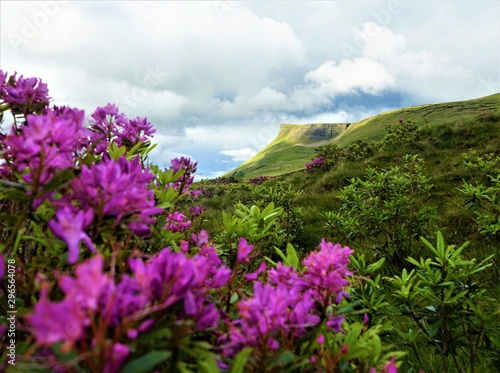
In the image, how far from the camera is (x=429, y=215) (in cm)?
442

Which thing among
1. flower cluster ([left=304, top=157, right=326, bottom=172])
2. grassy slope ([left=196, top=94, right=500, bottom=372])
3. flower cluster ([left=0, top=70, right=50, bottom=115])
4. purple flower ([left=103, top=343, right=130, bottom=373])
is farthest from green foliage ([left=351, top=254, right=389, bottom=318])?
flower cluster ([left=304, top=157, right=326, bottom=172])

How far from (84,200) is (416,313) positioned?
2.08 metres

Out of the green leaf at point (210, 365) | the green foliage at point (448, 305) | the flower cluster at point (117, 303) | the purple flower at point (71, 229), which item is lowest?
the green foliage at point (448, 305)

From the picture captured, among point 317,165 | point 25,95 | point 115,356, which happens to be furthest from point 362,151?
point 115,356

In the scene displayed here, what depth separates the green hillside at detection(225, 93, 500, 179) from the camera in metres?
70.0

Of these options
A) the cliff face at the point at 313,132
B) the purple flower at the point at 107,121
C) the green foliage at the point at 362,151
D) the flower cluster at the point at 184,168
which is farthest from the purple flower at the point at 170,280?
the cliff face at the point at 313,132

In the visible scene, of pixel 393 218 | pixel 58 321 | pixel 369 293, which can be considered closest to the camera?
pixel 58 321

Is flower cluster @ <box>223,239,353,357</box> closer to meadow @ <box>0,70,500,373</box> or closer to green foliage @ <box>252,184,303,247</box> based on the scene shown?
meadow @ <box>0,70,500,373</box>

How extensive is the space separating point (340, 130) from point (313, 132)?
13.5 metres

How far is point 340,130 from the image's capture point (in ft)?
554

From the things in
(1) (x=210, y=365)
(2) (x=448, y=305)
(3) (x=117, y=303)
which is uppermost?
(3) (x=117, y=303)

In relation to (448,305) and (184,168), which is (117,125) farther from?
(448,305)

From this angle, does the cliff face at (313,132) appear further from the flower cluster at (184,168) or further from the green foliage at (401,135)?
the flower cluster at (184,168)

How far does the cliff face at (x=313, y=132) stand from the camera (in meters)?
164
